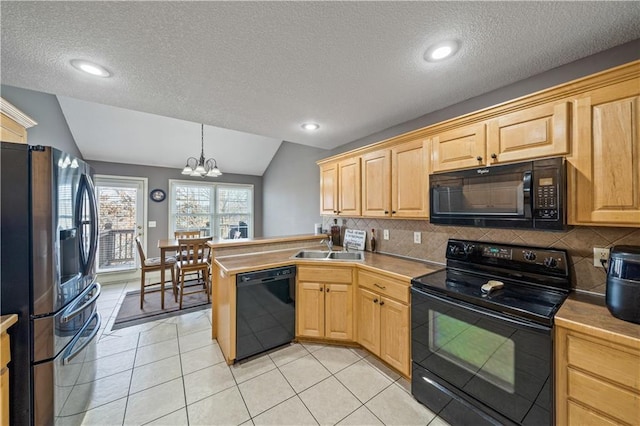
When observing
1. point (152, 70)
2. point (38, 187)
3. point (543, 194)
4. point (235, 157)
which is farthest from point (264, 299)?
point (235, 157)

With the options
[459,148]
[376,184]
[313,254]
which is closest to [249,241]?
[313,254]

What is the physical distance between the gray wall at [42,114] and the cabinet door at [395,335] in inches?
157

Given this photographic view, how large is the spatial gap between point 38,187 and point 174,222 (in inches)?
171

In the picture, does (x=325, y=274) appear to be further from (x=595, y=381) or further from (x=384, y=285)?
(x=595, y=381)

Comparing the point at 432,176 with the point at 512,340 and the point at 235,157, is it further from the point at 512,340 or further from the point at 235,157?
the point at 235,157

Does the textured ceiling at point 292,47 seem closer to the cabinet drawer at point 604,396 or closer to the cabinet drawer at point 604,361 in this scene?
the cabinet drawer at point 604,361

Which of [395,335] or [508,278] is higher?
[508,278]

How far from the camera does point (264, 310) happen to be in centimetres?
234

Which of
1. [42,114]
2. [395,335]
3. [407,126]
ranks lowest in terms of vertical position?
[395,335]

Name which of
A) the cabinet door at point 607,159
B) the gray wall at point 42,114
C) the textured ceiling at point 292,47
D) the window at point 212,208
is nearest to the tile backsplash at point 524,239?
the cabinet door at point 607,159

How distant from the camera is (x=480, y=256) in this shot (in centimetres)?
196

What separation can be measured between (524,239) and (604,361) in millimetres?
→ 908

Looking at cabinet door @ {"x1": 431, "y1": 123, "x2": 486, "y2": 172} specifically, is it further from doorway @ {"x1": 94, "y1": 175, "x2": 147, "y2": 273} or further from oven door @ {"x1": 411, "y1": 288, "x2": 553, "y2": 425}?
doorway @ {"x1": 94, "y1": 175, "x2": 147, "y2": 273}

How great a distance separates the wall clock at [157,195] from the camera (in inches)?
198
